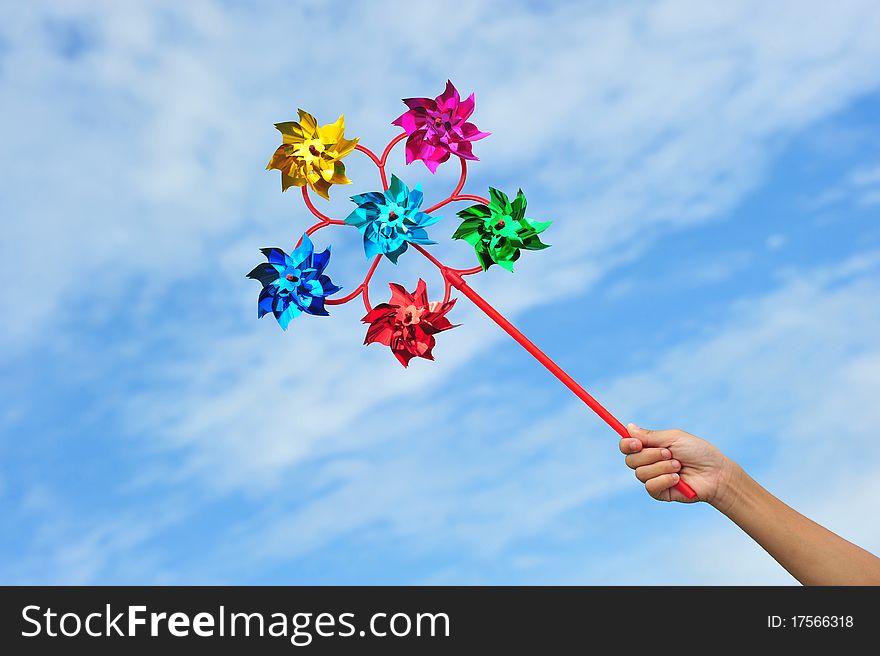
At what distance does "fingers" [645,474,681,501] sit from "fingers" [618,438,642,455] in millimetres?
132

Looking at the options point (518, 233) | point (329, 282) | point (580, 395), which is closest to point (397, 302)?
point (329, 282)

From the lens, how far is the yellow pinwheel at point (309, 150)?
2.95m

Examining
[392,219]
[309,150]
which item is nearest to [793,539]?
[392,219]

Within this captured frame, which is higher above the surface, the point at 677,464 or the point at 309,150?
the point at 309,150

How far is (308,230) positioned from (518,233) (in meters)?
0.83

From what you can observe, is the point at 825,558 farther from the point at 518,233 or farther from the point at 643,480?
the point at 518,233

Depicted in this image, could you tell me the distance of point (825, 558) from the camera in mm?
2881

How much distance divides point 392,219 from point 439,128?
1.37 feet

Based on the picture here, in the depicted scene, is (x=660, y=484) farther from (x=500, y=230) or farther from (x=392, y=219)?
(x=392, y=219)


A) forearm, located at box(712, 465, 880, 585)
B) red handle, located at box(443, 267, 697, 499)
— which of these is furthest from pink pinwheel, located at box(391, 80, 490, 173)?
forearm, located at box(712, 465, 880, 585)

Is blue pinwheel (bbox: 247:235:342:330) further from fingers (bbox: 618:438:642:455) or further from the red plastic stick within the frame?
fingers (bbox: 618:438:642:455)

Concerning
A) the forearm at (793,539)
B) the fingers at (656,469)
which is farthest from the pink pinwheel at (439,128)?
the forearm at (793,539)

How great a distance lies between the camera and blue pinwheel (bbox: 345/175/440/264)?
2.89 m

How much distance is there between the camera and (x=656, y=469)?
296cm
